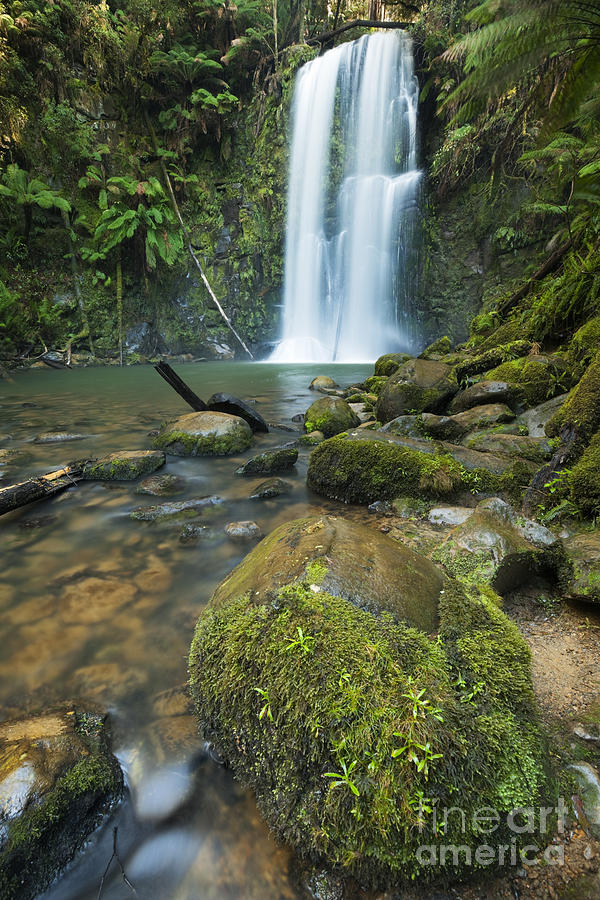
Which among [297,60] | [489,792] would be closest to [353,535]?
[489,792]

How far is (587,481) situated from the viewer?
2654 millimetres

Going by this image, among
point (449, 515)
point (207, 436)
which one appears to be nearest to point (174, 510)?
point (207, 436)

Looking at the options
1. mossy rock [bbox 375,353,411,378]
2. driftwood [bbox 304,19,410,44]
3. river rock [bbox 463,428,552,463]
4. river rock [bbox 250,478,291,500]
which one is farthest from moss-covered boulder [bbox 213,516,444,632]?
driftwood [bbox 304,19,410,44]

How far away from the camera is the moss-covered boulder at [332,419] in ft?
20.6

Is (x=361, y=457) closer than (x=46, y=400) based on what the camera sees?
Yes

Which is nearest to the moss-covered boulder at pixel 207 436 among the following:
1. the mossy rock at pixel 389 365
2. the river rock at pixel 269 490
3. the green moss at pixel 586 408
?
the river rock at pixel 269 490

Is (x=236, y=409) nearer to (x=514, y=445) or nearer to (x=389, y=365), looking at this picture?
(x=514, y=445)

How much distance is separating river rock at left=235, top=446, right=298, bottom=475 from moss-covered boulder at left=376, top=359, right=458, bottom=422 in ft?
5.56

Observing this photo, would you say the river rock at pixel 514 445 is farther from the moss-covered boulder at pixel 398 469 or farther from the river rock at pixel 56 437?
the river rock at pixel 56 437

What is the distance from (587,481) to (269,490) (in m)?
2.79

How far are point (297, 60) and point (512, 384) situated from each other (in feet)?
77.5

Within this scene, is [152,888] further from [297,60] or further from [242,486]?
[297,60]

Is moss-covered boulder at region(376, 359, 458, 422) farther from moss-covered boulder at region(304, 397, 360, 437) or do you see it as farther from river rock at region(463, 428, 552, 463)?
river rock at region(463, 428, 552, 463)

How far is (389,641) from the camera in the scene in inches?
56.3
